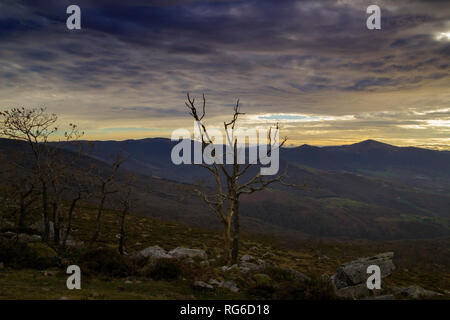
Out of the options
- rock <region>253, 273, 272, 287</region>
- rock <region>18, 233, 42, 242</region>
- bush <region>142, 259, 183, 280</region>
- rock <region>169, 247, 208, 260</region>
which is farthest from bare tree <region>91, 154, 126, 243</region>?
rock <region>253, 273, 272, 287</region>

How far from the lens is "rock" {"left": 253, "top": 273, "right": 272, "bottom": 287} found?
55.0 ft

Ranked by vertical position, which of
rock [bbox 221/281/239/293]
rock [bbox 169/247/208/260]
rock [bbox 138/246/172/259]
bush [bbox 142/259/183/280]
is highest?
bush [bbox 142/259/183/280]

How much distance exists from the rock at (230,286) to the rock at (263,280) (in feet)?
4.44

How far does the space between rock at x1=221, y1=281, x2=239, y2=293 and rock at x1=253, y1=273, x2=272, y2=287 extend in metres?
1.35

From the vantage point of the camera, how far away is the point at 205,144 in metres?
26.1

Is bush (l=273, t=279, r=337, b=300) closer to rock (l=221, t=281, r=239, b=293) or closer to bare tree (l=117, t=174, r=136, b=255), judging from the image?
rock (l=221, t=281, r=239, b=293)

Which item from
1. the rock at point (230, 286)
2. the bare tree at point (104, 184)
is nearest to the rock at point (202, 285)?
the rock at point (230, 286)

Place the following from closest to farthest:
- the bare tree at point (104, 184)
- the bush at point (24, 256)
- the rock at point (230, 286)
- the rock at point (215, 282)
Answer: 1. the rock at point (230, 286)
2. the rock at point (215, 282)
3. the bush at point (24, 256)
4. the bare tree at point (104, 184)

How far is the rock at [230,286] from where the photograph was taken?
54.0ft

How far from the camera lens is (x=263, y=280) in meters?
17.3

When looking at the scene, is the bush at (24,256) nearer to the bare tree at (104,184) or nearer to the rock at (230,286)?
the bare tree at (104,184)

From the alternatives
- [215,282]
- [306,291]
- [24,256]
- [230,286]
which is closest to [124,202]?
[24,256]

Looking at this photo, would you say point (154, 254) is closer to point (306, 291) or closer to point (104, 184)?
point (104, 184)
